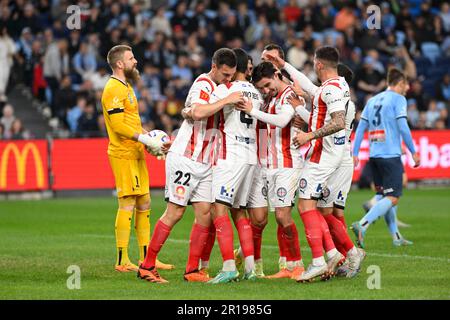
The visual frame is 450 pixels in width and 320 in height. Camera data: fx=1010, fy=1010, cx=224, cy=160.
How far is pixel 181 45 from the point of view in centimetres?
2864

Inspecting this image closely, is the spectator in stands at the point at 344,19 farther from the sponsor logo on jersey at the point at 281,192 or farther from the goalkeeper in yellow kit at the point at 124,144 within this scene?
the sponsor logo on jersey at the point at 281,192

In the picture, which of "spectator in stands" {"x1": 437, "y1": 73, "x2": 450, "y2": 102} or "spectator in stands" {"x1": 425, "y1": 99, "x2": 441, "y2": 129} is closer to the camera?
"spectator in stands" {"x1": 425, "y1": 99, "x2": 441, "y2": 129}

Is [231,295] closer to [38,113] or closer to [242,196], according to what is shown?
[242,196]

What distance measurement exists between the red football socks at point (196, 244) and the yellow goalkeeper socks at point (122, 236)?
131 cm

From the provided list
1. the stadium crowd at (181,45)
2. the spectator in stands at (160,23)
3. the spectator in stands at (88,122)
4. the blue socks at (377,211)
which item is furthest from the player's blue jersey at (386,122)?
the spectator in stands at (160,23)

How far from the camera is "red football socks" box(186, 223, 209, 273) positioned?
35.2 ft

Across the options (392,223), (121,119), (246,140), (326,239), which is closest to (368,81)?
(392,223)

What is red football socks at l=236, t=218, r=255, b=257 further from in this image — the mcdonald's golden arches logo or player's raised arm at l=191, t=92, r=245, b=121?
the mcdonald's golden arches logo

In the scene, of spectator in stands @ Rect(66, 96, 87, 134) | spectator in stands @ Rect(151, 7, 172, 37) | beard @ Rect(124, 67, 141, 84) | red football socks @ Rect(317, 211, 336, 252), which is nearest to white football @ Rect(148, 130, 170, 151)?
beard @ Rect(124, 67, 141, 84)

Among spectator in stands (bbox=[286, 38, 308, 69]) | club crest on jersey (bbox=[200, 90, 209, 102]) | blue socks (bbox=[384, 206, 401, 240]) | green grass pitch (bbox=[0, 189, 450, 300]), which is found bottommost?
green grass pitch (bbox=[0, 189, 450, 300])

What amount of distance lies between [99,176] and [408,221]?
27.8ft

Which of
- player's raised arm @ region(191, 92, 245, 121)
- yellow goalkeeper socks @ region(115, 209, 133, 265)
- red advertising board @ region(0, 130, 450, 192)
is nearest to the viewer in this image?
player's raised arm @ region(191, 92, 245, 121)

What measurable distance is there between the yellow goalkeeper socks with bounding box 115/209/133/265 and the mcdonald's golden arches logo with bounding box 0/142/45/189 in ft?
36.7
